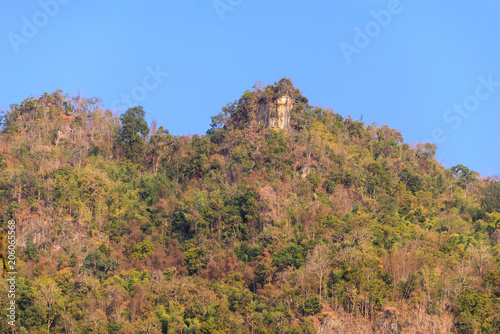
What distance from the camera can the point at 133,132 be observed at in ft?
186

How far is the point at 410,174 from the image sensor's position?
5494 cm

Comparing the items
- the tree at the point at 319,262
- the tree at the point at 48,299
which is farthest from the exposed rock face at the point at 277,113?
the tree at the point at 48,299

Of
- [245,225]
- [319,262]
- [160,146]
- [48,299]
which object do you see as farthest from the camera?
[160,146]

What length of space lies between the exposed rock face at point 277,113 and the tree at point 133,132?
9.65m

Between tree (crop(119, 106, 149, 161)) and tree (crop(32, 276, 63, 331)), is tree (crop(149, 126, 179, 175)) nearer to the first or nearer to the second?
tree (crop(119, 106, 149, 161))

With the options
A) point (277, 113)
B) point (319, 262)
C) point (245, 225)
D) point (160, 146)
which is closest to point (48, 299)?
point (245, 225)

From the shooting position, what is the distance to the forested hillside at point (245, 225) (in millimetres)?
37969

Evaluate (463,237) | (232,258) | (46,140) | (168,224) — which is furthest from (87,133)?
(463,237)

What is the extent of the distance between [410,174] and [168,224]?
19679mm

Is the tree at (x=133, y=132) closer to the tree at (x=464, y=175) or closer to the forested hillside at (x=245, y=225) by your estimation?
the forested hillside at (x=245, y=225)

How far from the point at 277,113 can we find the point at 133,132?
11.8 m

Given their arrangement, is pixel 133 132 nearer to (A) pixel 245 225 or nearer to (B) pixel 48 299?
(A) pixel 245 225

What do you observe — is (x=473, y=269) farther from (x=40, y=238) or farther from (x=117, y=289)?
(x=40, y=238)

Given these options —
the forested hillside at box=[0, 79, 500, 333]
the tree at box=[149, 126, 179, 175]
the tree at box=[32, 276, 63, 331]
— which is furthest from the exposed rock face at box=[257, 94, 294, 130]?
the tree at box=[32, 276, 63, 331]
